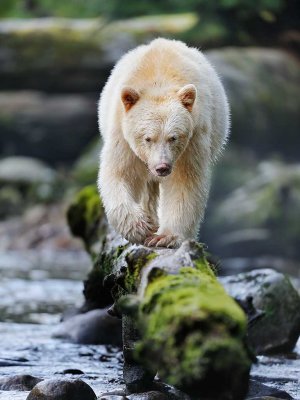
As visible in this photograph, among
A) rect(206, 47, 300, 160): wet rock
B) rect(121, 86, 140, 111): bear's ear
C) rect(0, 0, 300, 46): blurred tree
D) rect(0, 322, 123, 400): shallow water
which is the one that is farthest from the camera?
rect(0, 0, 300, 46): blurred tree

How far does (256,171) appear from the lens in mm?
21969

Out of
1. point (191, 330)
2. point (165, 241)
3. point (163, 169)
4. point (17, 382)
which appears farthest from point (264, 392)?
point (191, 330)

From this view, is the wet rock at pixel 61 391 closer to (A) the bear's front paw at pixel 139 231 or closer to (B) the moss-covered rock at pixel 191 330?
(A) the bear's front paw at pixel 139 231

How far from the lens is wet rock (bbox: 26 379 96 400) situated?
6.61m

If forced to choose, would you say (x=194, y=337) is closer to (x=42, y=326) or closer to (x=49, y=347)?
(x=49, y=347)

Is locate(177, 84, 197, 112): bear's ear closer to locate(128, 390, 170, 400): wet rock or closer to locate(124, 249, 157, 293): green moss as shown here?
locate(124, 249, 157, 293): green moss

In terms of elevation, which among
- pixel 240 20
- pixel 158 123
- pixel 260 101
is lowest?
pixel 158 123

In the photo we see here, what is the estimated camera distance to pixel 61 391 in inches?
261

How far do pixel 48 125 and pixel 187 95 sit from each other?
21.8 meters

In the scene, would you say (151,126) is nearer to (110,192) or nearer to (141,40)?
(110,192)

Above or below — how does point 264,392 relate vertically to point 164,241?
below

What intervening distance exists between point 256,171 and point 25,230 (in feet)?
20.1

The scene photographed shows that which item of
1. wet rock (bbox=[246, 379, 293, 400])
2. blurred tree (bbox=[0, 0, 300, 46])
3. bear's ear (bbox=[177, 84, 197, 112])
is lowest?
wet rock (bbox=[246, 379, 293, 400])

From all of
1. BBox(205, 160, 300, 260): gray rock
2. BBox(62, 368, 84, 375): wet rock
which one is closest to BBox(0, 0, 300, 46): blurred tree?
BBox(205, 160, 300, 260): gray rock
